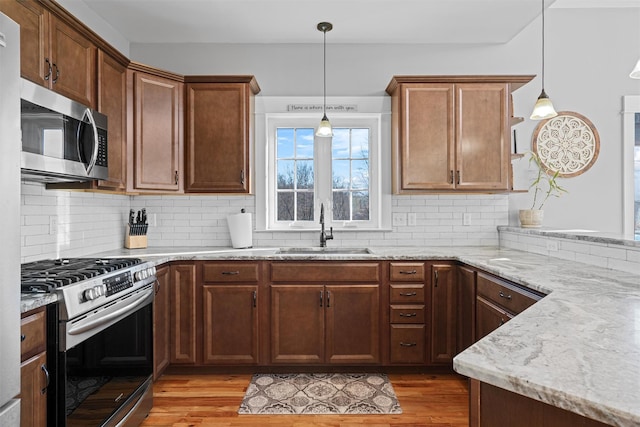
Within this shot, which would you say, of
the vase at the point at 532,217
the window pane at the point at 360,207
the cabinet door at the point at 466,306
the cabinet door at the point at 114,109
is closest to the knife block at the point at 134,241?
the cabinet door at the point at 114,109

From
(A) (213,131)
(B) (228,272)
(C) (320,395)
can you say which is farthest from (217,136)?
(C) (320,395)

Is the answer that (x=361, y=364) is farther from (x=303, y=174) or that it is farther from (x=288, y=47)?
(x=288, y=47)

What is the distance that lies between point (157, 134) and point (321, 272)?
1607mm

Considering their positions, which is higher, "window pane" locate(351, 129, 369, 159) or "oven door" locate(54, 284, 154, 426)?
"window pane" locate(351, 129, 369, 159)

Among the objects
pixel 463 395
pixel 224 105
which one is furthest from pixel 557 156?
pixel 224 105

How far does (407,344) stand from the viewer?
3020 mm

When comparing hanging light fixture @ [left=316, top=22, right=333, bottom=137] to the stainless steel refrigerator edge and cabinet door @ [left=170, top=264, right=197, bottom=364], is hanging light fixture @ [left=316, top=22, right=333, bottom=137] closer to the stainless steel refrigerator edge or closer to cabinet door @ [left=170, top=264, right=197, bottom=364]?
cabinet door @ [left=170, top=264, right=197, bottom=364]

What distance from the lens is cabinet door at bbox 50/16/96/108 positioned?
2.18 metres

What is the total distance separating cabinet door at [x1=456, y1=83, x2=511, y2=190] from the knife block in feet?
8.53

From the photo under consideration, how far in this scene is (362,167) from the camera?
3773 mm

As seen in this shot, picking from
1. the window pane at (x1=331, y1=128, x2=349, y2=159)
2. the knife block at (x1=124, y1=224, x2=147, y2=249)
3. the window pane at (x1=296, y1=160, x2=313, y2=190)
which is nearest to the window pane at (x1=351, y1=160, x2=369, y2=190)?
the window pane at (x1=331, y1=128, x2=349, y2=159)

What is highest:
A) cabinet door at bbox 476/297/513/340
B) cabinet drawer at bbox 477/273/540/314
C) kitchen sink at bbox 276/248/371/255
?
kitchen sink at bbox 276/248/371/255

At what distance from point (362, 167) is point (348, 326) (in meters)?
1.45

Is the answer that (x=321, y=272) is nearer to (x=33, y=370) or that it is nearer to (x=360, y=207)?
(x=360, y=207)
